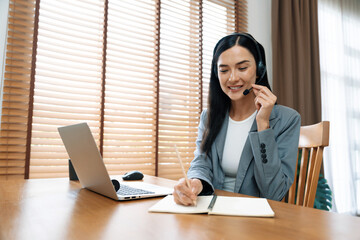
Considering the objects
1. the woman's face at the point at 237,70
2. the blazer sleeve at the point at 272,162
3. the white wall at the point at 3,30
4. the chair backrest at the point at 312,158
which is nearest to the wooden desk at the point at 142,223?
the blazer sleeve at the point at 272,162

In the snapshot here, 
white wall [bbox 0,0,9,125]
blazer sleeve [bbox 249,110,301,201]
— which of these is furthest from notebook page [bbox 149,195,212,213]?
white wall [bbox 0,0,9,125]

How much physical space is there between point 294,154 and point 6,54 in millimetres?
1747

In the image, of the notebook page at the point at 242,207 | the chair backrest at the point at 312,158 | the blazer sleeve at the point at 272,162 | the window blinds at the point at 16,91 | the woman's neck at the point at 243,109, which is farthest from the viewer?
the window blinds at the point at 16,91

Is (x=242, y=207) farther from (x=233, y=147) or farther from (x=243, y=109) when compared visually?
(x=243, y=109)

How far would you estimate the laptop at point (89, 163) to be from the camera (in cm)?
79

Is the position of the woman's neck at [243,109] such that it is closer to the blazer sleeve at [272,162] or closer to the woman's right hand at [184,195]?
the blazer sleeve at [272,162]

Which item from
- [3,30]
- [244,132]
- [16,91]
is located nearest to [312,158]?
[244,132]

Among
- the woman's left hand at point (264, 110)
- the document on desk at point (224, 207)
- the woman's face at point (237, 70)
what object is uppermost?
the woman's face at point (237, 70)

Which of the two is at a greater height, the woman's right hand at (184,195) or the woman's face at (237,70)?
the woman's face at (237,70)

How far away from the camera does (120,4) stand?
7.47ft

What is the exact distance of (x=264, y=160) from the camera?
1.07 meters

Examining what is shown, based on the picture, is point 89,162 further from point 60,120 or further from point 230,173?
point 60,120

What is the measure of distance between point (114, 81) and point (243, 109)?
1.18m

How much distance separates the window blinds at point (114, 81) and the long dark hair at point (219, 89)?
3.13ft
